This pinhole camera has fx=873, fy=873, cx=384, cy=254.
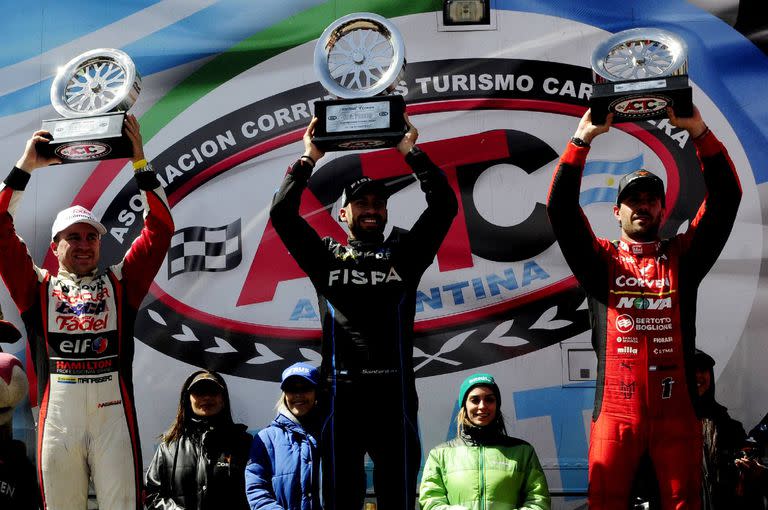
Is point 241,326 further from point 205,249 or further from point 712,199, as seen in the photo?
point 712,199

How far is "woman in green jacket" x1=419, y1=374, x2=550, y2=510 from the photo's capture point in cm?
318

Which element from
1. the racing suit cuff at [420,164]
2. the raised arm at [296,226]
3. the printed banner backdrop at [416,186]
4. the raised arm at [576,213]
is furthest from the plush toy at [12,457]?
the raised arm at [576,213]

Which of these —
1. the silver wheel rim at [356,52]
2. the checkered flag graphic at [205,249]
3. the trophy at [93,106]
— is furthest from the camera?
the checkered flag graphic at [205,249]

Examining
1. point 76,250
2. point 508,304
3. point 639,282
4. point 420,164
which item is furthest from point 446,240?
point 76,250

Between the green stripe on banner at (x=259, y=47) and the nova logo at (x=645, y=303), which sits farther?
the green stripe on banner at (x=259, y=47)

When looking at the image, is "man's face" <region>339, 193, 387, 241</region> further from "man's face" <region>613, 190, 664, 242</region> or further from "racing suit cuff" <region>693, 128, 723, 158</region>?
"racing suit cuff" <region>693, 128, 723, 158</region>

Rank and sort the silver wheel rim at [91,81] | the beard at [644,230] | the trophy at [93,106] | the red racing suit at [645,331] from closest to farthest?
the red racing suit at [645,331]
the beard at [644,230]
the trophy at [93,106]
the silver wheel rim at [91,81]

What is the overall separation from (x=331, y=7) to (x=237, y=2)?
0.45 meters

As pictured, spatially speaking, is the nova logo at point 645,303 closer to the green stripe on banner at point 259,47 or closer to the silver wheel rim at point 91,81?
the green stripe on banner at point 259,47

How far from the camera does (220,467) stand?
359cm

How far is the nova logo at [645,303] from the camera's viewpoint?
9.91ft

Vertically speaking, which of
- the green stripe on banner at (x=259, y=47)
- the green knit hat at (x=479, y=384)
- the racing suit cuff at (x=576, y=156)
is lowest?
the green knit hat at (x=479, y=384)

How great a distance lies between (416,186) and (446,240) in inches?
11.1

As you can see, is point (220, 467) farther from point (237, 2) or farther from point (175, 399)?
point (237, 2)
